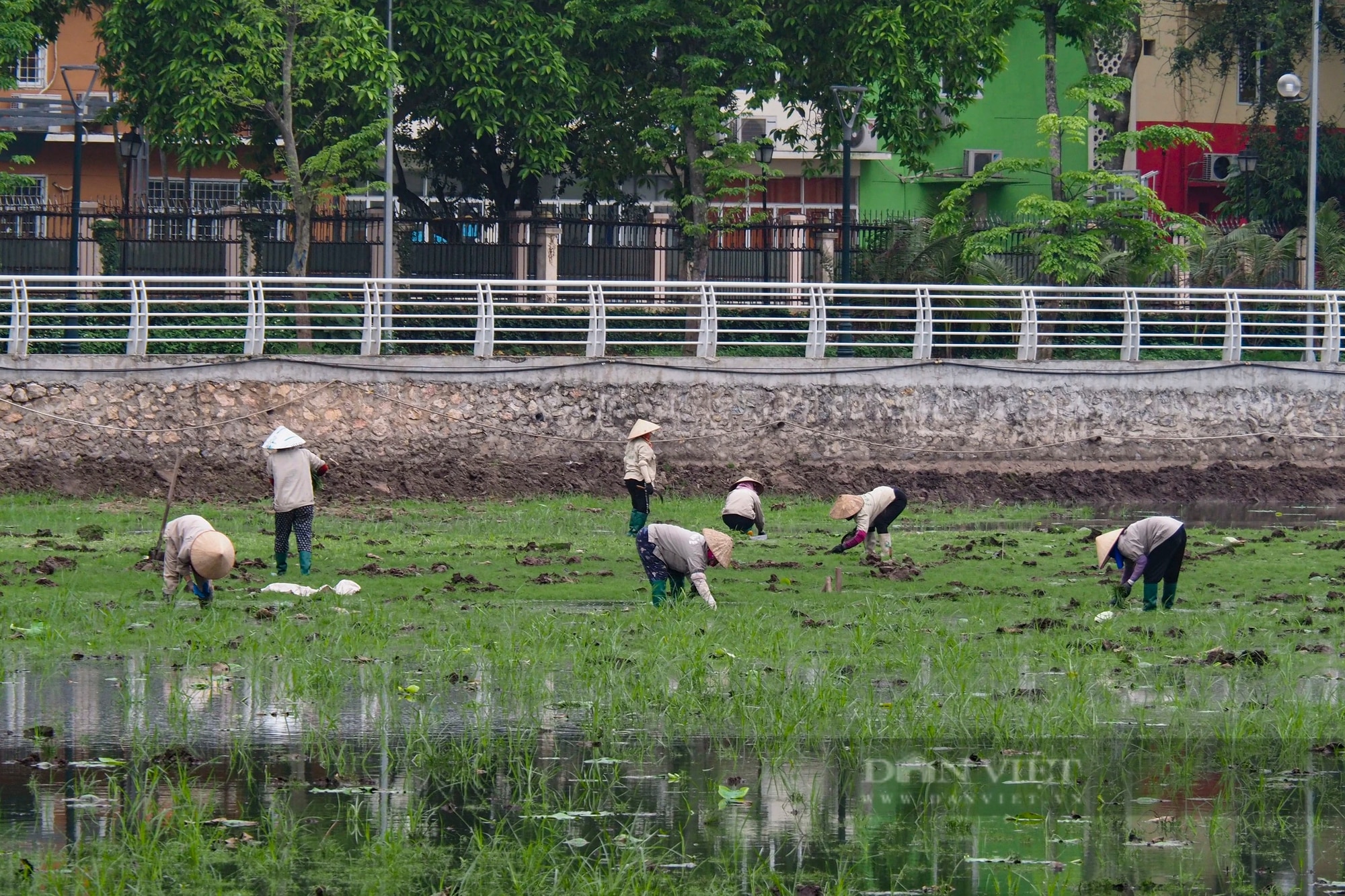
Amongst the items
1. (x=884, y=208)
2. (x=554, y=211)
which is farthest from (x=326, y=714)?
(x=884, y=208)

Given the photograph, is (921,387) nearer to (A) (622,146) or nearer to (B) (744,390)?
(B) (744,390)

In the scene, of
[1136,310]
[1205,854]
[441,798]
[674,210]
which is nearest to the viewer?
[1205,854]

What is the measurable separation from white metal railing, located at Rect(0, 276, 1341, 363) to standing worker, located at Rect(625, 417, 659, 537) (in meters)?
4.86

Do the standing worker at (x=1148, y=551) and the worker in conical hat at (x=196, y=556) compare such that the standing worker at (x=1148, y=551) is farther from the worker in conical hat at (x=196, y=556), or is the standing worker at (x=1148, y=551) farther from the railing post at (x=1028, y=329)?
the railing post at (x=1028, y=329)

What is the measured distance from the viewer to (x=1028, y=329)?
88.7ft

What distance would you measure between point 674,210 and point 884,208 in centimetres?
1128

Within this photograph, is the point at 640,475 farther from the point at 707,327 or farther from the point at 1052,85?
the point at 1052,85

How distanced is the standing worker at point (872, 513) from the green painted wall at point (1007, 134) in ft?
93.8

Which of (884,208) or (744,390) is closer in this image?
(744,390)

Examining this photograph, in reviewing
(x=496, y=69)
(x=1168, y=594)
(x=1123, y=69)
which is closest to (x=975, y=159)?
(x=1123, y=69)

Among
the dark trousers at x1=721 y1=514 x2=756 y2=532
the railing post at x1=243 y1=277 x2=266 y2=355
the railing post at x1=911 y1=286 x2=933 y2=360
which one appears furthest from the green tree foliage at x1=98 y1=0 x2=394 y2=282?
the dark trousers at x1=721 y1=514 x2=756 y2=532

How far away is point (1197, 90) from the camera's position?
148ft

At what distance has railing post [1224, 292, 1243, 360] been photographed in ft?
90.0

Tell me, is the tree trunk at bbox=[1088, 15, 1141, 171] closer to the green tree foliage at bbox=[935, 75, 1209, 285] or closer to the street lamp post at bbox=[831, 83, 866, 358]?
the green tree foliage at bbox=[935, 75, 1209, 285]
